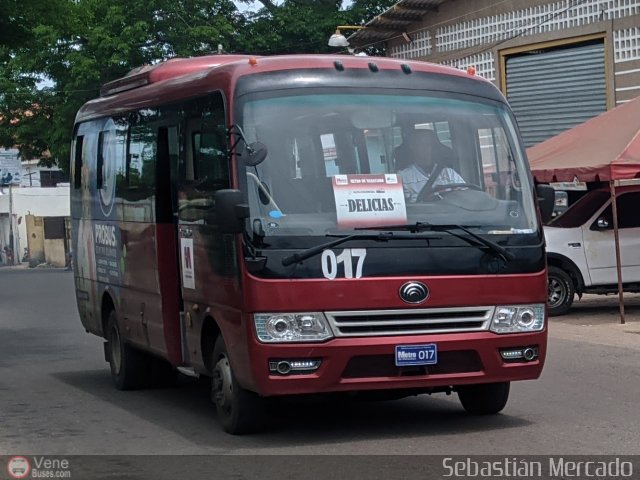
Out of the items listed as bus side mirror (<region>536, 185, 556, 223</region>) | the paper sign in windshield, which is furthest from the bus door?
bus side mirror (<region>536, 185, 556, 223</region>)

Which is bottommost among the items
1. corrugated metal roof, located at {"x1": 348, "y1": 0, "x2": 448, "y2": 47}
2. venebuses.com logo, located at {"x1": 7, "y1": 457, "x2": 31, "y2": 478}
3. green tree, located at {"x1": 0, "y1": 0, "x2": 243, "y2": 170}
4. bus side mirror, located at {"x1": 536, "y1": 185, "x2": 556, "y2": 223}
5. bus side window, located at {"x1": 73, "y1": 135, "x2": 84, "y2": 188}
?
venebuses.com logo, located at {"x1": 7, "y1": 457, "x2": 31, "y2": 478}

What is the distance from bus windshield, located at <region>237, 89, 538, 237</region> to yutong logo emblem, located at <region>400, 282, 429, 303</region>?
45 cm

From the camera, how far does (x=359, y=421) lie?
31.2 feet

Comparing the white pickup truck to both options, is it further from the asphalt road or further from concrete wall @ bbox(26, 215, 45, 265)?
concrete wall @ bbox(26, 215, 45, 265)

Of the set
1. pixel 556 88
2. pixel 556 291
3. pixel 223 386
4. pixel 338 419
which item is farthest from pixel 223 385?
pixel 556 88

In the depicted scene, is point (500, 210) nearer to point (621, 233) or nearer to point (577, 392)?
point (577, 392)

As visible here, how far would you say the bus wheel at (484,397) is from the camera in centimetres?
939

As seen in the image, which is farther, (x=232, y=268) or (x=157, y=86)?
(x=157, y=86)

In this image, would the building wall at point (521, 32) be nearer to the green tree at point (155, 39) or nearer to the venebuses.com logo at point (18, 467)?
the green tree at point (155, 39)

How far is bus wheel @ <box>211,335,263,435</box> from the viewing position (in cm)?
869

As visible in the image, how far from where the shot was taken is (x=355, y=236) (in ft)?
27.1

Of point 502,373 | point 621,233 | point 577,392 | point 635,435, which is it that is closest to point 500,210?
point 502,373

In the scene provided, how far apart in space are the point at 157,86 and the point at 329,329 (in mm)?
3432

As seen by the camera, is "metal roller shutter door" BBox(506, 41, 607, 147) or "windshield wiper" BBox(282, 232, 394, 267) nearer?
"windshield wiper" BBox(282, 232, 394, 267)
